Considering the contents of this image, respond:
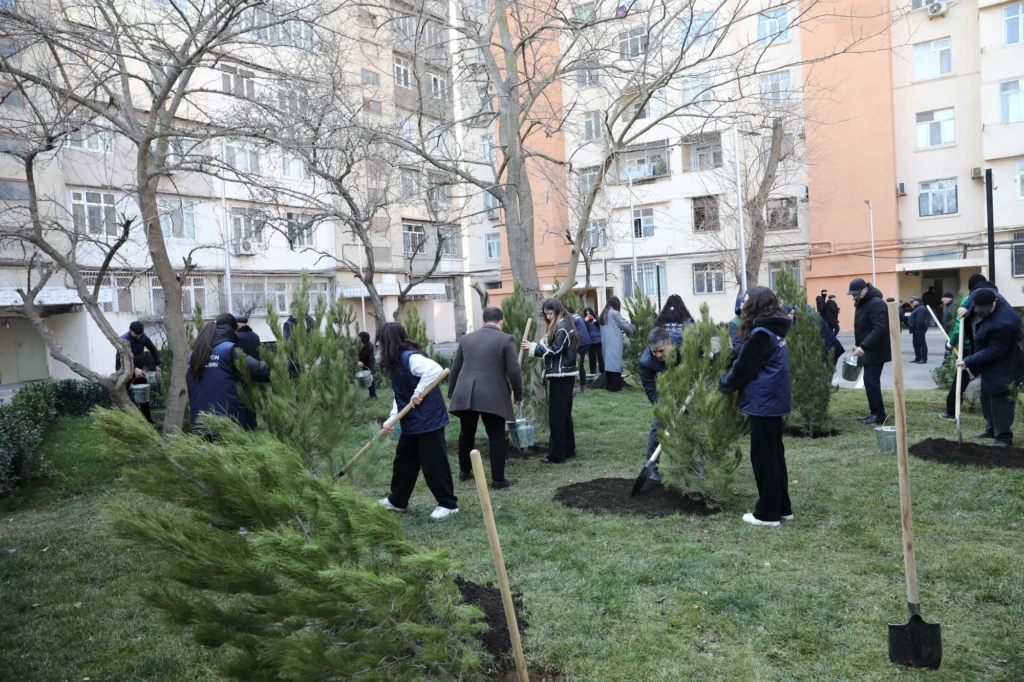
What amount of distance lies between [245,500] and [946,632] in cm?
333

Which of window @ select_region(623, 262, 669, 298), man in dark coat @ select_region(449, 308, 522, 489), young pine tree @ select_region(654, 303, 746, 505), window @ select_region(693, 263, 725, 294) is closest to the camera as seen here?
young pine tree @ select_region(654, 303, 746, 505)

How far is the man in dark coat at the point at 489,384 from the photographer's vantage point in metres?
7.27

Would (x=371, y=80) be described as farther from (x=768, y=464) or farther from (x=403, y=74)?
(x=768, y=464)

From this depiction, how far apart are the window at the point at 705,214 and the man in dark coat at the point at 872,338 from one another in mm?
22865

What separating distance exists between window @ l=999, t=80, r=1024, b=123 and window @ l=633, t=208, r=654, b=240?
14.0 metres

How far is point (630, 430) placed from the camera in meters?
10.7

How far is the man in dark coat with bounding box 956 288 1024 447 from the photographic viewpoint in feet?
25.6

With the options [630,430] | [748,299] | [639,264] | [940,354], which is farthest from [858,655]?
[639,264]

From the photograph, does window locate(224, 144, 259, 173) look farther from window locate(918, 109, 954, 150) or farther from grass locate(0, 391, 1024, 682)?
window locate(918, 109, 954, 150)

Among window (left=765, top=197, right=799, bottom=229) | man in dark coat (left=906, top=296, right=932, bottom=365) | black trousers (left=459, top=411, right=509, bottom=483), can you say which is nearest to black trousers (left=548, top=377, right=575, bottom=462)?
black trousers (left=459, top=411, right=509, bottom=483)

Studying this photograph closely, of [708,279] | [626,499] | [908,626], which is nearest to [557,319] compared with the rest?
[626,499]

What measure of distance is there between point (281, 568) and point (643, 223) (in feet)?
117

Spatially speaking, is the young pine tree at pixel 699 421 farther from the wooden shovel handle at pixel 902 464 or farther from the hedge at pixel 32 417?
the hedge at pixel 32 417

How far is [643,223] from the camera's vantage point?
36.8m
